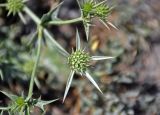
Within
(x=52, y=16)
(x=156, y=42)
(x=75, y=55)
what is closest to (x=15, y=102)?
(x=75, y=55)

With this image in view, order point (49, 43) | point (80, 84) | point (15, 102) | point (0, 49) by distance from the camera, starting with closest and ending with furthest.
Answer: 1. point (15, 102)
2. point (49, 43)
3. point (0, 49)
4. point (80, 84)

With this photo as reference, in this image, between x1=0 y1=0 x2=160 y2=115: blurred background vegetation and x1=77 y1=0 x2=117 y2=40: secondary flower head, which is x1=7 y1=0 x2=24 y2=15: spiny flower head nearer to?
x1=0 y1=0 x2=160 y2=115: blurred background vegetation

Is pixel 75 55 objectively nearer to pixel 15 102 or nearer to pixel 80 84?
pixel 15 102

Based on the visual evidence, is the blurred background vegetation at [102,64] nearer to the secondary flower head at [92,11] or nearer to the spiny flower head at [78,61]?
the spiny flower head at [78,61]


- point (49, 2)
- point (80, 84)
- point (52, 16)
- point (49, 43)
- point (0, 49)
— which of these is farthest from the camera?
point (49, 2)

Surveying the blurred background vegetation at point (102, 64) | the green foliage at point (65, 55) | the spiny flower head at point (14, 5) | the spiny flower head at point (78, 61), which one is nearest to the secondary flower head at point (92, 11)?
the green foliage at point (65, 55)

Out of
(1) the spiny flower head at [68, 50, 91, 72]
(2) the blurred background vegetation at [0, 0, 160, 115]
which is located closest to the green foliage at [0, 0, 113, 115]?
(1) the spiny flower head at [68, 50, 91, 72]
